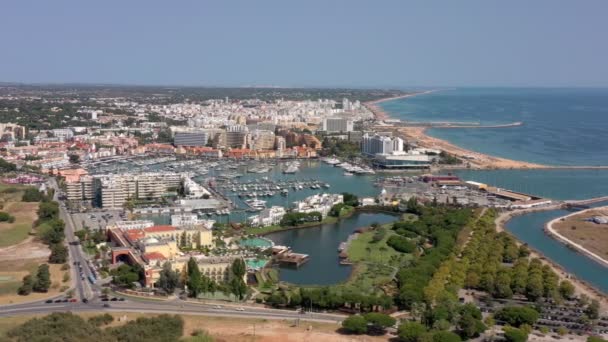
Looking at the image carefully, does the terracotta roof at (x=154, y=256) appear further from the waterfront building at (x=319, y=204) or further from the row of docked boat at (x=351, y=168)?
the row of docked boat at (x=351, y=168)

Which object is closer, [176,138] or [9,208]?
[9,208]

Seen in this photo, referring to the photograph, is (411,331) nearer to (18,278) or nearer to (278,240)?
(278,240)

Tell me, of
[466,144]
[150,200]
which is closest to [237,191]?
[150,200]

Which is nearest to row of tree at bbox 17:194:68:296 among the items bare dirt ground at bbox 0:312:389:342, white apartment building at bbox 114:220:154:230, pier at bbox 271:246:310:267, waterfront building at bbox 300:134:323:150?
white apartment building at bbox 114:220:154:230

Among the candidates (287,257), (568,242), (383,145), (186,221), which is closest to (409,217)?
(568,242)

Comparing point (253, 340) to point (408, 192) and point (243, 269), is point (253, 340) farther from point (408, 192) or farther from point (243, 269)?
point (408, 192)

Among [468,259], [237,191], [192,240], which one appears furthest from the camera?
[237,191]

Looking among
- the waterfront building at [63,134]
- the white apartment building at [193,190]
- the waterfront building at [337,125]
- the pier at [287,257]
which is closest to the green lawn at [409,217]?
the pier at [287,257]
